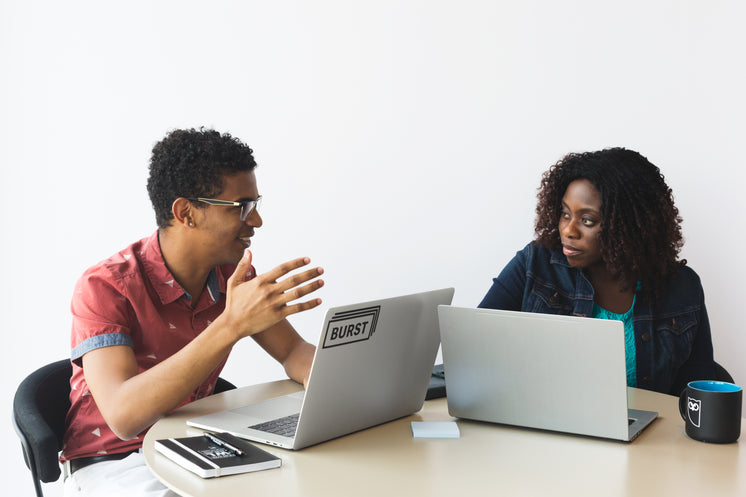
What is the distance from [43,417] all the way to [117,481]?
32 cm

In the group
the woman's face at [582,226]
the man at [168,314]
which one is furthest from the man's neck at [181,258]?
the woman's face at [582,226]

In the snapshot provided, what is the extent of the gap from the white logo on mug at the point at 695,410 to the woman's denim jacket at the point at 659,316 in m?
0.72

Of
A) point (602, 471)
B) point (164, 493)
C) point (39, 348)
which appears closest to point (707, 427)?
point (602, 471)

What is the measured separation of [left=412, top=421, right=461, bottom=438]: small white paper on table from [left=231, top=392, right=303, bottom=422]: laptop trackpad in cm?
28

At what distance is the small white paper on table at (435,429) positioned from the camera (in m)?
1.47

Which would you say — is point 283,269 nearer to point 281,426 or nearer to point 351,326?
point 351,326

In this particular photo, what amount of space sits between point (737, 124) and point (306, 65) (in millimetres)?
1565

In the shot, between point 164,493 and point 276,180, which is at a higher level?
point 276,180

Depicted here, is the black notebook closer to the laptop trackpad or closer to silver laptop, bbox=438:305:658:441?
the laptop trackpad

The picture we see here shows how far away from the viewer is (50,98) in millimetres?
3010

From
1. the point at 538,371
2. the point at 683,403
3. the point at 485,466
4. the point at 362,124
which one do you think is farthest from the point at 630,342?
the point at 362,124

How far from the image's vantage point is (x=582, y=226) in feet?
7.25

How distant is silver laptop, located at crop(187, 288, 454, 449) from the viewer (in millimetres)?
1336

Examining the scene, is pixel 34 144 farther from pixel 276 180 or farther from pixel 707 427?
pixel 707 427
